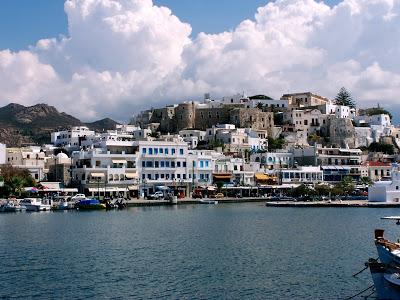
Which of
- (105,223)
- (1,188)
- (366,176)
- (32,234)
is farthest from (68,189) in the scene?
(366,176)

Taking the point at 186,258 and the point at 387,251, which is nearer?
the point at 387,251

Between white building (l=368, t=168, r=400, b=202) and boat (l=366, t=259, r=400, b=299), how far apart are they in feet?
180

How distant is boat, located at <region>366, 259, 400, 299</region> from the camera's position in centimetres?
2283

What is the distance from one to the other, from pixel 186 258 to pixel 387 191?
161 feet

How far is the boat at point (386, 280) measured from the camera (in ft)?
74.9

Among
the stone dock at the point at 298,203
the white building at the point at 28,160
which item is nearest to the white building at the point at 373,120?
the stone dock at the point at 298,203

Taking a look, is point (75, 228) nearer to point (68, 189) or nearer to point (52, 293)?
point (52, 293)

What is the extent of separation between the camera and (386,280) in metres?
23.2

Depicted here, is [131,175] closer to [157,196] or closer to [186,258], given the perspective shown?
[157,196]

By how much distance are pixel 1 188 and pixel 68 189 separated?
26.5 feet

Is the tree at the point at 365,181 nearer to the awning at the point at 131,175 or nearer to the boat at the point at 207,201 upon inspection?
the boat at the point at 207,201

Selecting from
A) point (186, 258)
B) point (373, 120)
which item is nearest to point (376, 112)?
point (373, 120)

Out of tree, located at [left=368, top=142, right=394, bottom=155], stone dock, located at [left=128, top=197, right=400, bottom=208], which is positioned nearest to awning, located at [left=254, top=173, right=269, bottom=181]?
stone dock, located at [left=128, top=197, right=400, bottom=208]

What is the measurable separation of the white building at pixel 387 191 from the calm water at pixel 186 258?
75.3ft
